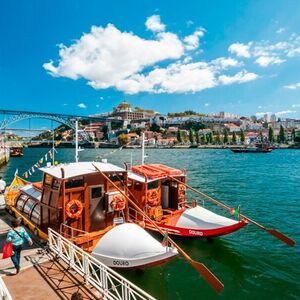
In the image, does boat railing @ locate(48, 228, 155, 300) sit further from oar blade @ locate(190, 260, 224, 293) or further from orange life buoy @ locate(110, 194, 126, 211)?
orange life buoy @ locate(110, 194, 126, 211)

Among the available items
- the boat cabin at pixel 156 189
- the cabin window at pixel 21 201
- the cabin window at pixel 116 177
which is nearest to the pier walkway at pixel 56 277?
the cabin window at pixel 116 177

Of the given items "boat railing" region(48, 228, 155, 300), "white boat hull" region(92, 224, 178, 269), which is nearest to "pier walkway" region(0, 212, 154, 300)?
"boat railing" region(48, 228, 155, 300)

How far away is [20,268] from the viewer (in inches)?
339

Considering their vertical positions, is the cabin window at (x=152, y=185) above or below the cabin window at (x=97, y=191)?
below

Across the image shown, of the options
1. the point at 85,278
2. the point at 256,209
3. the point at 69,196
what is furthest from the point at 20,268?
the point at 256,209

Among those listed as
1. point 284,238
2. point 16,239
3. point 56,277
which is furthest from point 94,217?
point 284,238


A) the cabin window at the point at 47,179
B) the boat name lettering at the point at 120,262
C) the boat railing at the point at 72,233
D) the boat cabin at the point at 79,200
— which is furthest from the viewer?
the cabin window at the point at 47,179

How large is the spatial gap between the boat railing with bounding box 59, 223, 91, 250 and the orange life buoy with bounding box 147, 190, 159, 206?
4522 mm

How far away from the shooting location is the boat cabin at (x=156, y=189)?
14.6 metres

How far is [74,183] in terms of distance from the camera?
1073 centimetres

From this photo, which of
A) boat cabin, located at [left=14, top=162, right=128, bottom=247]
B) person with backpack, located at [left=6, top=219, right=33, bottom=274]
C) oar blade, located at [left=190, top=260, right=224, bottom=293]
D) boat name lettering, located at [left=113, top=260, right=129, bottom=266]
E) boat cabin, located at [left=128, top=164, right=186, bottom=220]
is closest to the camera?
oar blade, located at [left=190, top=260, right=224, bottom=293]

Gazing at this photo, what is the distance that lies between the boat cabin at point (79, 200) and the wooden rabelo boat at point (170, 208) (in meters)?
2.54

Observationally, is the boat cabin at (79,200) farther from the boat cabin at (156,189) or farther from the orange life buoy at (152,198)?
the orange life buoy at (152,198)

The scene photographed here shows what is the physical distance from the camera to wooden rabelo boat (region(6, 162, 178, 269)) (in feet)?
30.8
